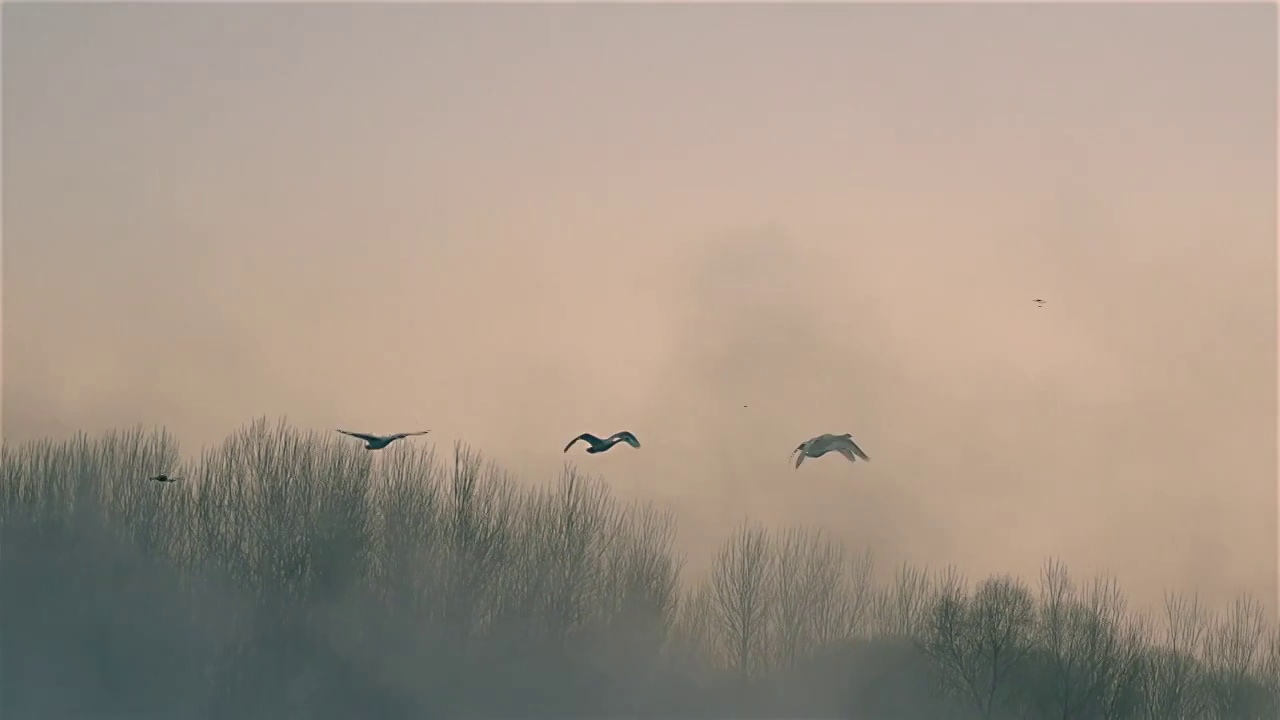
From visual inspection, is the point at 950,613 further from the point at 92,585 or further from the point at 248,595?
the point at 92,585

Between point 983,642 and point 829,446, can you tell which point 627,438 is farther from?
point 983,642

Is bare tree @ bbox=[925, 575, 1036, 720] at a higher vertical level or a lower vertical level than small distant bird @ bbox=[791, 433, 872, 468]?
lower

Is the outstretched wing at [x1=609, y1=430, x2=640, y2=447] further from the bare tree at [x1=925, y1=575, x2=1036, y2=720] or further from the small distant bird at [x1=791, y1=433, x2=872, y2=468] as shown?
the bare tree at [x1=925, y1=575, x2=1036, y2=720]

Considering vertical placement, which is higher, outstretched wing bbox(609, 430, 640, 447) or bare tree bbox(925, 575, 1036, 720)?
outstretched wing bbox(609, 430, 640, 447)

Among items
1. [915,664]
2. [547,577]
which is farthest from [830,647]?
[547,577]

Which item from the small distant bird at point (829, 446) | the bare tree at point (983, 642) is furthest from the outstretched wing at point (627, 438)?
the bare tree at point (983, 642)

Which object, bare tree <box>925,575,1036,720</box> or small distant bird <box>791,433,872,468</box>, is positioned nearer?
small distant bird <box>791,433,872,468</box>

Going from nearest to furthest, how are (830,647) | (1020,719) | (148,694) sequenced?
1. (148,694)
2. (1020,719)
3. (830,647)

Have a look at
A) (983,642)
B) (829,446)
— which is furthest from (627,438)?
(983,642)

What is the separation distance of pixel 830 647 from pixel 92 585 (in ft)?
79.5

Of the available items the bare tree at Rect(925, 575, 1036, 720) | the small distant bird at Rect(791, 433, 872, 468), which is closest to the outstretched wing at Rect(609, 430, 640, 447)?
the small distant bird at Rect(791, 433, 872, 468)

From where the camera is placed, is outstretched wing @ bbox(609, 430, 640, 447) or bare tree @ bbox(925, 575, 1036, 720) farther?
bare tree @ bbox(925, 575, 1036, 720)

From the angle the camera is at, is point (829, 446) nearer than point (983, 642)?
Yes

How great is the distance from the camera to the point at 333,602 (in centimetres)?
5069
